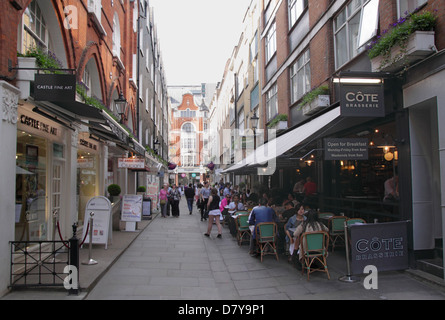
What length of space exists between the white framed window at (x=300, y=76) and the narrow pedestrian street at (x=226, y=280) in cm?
694

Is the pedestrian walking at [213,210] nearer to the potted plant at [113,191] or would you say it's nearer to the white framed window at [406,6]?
the potted plant at [113,191]

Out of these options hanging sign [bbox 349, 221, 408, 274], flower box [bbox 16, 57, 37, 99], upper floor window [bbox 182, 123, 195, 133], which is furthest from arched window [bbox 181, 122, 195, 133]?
hanging sign [bbox 349, 221, 408, 274]

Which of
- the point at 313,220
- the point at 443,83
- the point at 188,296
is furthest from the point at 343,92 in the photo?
the point at 188,296

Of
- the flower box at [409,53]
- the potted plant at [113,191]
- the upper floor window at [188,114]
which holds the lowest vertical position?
the potted plant at [113,191]

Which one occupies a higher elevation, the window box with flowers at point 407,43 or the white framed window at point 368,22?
the white framed window at point 368,22

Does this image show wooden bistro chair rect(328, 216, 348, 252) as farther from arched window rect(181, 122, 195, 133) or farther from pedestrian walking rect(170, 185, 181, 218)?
arched window rect(181, 122, 195, 133)

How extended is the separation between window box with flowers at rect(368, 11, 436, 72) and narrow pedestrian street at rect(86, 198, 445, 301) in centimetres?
413

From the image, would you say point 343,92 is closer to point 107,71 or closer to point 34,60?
point 34,60

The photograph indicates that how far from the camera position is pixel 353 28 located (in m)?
9.79

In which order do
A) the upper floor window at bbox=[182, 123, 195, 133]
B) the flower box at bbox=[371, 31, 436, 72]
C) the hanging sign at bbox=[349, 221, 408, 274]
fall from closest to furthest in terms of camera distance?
1. the flower box at bbox=[371, 31, 436, 72]
2. the hanging sign at bbox=[349, 221, 408, 274]
3. the upper floor window at bbox=[182, 123, 195, 133]

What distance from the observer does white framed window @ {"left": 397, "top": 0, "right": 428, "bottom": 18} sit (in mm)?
6901

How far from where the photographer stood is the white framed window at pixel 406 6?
6901 millimetres

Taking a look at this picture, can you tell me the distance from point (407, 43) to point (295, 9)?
31.5ft

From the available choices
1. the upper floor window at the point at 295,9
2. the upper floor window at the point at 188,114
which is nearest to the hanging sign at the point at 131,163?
the upper floor window at the point at 295,9
